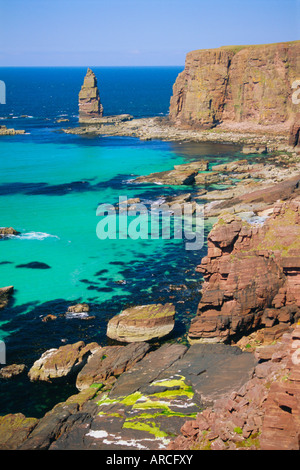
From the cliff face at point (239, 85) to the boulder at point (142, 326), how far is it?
97849mm

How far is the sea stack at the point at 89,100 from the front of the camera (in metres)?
163

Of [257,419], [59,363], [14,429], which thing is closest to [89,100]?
[59,363]

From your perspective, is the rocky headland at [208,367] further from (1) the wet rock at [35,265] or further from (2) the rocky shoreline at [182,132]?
(2) the rocky shoreline at [182,132]

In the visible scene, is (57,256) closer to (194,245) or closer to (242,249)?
(194,245)

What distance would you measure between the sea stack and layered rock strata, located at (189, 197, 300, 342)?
435 ft

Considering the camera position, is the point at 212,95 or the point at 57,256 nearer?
the point at 57,256

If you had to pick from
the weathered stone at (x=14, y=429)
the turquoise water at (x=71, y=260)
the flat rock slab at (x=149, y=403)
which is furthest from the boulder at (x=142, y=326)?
the weathered stone at (x=14, y=429)

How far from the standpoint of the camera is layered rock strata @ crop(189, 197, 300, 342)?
36.5 m

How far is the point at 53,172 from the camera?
101m

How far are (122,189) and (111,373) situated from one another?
5581cm

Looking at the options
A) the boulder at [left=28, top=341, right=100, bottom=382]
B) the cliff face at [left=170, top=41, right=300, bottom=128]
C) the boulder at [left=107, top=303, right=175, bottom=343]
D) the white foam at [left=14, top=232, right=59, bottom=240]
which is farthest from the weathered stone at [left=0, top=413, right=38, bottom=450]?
the cliff face at [left=170, top=41, right=300, bottom=128]

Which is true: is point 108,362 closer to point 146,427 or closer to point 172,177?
point 146,427

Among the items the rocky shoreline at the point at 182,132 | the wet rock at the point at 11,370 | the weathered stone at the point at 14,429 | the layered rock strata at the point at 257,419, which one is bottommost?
the wet rock at the point at 11,370
